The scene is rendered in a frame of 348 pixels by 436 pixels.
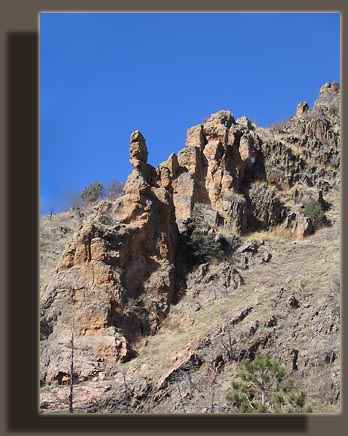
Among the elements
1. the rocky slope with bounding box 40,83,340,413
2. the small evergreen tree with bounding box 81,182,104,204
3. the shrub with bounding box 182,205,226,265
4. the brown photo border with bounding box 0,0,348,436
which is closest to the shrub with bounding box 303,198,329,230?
the rocky slope with bounding box 40,83,340,413

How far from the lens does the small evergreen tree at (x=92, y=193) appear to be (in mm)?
42769

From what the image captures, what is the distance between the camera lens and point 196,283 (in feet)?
93.2

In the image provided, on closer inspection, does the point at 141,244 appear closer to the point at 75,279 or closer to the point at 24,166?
the point at 75,279

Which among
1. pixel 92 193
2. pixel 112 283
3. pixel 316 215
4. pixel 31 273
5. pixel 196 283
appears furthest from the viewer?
pixel 92 193

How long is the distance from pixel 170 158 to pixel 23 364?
25187 mm

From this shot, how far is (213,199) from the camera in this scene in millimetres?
32750

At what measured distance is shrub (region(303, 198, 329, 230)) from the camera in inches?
1296

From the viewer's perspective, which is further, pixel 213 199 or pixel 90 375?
pixel 213 199

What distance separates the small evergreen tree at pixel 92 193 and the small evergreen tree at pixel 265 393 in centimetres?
2705

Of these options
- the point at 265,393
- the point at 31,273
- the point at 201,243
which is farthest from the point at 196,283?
the point at 31,273

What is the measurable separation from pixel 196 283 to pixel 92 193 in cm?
1652

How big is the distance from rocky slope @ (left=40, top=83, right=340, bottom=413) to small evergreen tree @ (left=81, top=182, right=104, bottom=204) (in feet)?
19.8

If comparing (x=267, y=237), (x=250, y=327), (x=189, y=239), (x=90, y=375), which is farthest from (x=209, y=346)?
(x=267, y=237)

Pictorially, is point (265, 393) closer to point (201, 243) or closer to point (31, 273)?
point (31, 273)
